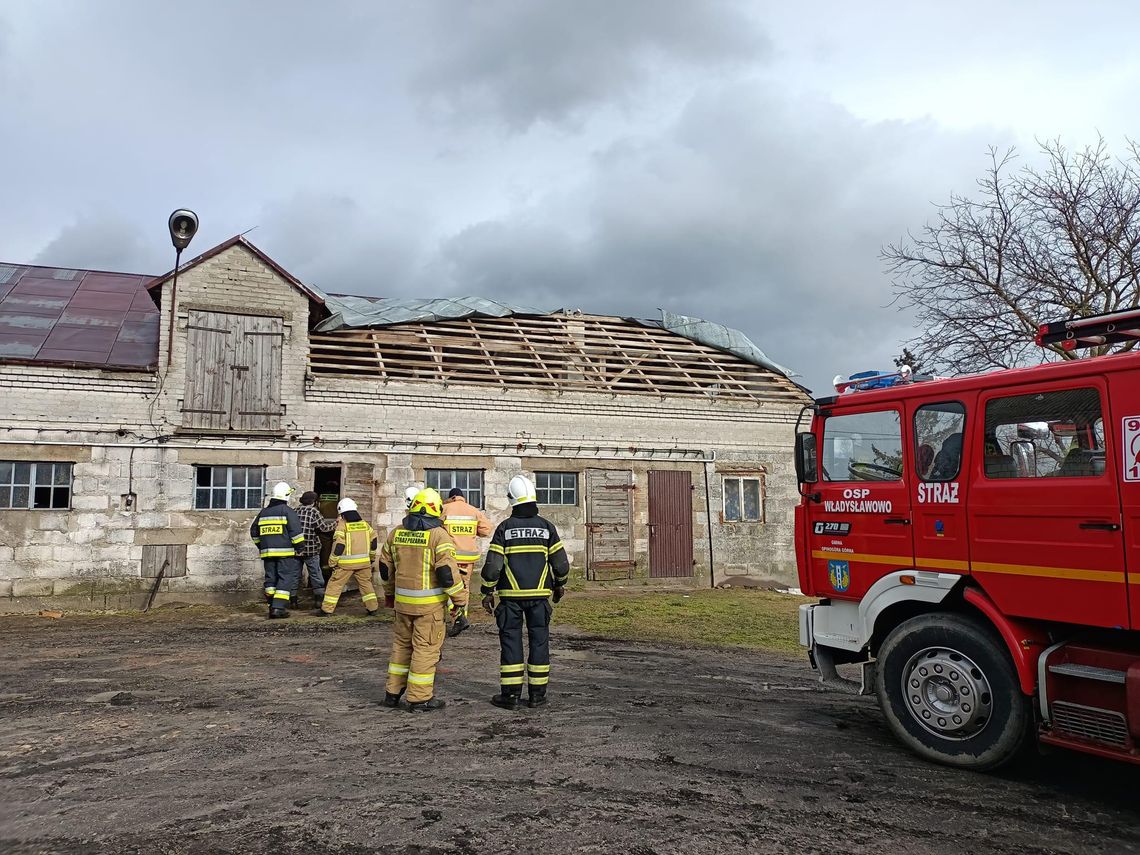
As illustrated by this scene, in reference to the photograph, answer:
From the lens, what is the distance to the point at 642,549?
14938mm

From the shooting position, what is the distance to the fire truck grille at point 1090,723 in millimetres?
3949

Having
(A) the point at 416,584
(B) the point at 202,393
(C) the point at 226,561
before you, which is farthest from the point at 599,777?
(B) the point at 202,393

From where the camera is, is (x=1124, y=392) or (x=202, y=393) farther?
(x=202, y=393)

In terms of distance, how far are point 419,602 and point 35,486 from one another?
9.16 metres

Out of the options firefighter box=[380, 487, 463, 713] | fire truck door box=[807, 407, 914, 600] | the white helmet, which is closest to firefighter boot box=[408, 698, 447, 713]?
firefighter box=[380, 487, 463, 713]

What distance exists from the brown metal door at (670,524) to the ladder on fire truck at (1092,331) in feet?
33.7

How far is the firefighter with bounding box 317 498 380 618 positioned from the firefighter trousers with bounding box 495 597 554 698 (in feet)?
17.8

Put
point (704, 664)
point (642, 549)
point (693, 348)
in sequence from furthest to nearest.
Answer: point (693, 348), point (642, 549), point (704, 664)

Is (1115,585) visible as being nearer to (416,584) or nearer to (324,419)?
(416,584)

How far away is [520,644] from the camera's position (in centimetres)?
623

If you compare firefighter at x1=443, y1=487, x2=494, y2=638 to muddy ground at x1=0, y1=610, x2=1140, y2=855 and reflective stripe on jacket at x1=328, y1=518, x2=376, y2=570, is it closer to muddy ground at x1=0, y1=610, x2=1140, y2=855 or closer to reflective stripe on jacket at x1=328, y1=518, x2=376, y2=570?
reflective stripe on jacket at x1=328, y1=518, x2=376, y2=570

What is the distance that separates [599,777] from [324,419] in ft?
32.9

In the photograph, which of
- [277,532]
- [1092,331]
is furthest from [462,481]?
[1092,331]

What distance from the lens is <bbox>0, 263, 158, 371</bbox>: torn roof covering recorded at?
490 inches
